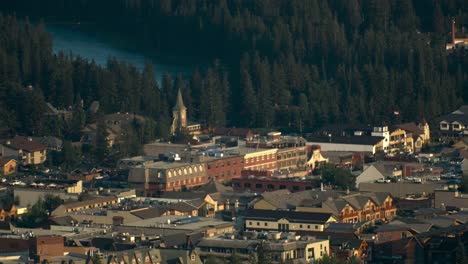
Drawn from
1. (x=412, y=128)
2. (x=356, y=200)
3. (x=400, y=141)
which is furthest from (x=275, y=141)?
(x=356, y=200)

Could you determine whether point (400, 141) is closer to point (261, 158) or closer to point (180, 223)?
point (261, 158)

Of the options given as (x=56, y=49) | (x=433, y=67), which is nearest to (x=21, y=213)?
(x=433, y=67)

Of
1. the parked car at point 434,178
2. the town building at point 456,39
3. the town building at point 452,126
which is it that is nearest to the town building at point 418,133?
the town building at point 452,126

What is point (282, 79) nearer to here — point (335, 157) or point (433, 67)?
point (433, 67)

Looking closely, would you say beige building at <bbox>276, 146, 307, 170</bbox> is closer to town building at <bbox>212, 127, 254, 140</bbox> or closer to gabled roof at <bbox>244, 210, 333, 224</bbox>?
town building at <bbox>212, 127, 254, 140</bbox>

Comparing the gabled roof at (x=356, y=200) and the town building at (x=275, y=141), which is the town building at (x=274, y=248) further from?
the town building at (x=275, y=141)
